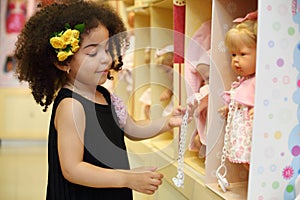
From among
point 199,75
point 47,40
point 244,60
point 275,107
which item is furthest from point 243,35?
point 47,40

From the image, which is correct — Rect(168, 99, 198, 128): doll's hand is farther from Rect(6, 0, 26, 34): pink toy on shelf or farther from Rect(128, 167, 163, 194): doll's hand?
Rect(6, 0, 26, 34): pink toy on shelf

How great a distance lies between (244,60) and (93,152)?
0.36 meters

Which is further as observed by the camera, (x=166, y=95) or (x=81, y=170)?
(x=166, y=95)

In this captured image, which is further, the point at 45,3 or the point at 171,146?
the point at 171,146

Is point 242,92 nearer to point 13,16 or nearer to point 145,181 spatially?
point 145,181

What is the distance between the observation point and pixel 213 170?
926 millimetres

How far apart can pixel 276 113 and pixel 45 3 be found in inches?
21.1

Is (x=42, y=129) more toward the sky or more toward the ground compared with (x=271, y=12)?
more toward the ground

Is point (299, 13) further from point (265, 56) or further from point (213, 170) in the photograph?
point (213, 170)

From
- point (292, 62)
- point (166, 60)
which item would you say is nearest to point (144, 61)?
point (166, 60)

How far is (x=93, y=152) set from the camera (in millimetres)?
810

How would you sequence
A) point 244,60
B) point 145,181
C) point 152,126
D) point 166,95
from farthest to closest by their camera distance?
1. point 166,95
2. point 152,126
3. point 244,60
4. point 145,181

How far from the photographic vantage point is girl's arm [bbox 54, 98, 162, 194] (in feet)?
2.44

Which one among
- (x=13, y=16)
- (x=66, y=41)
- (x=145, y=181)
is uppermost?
(x=13, y=16)
